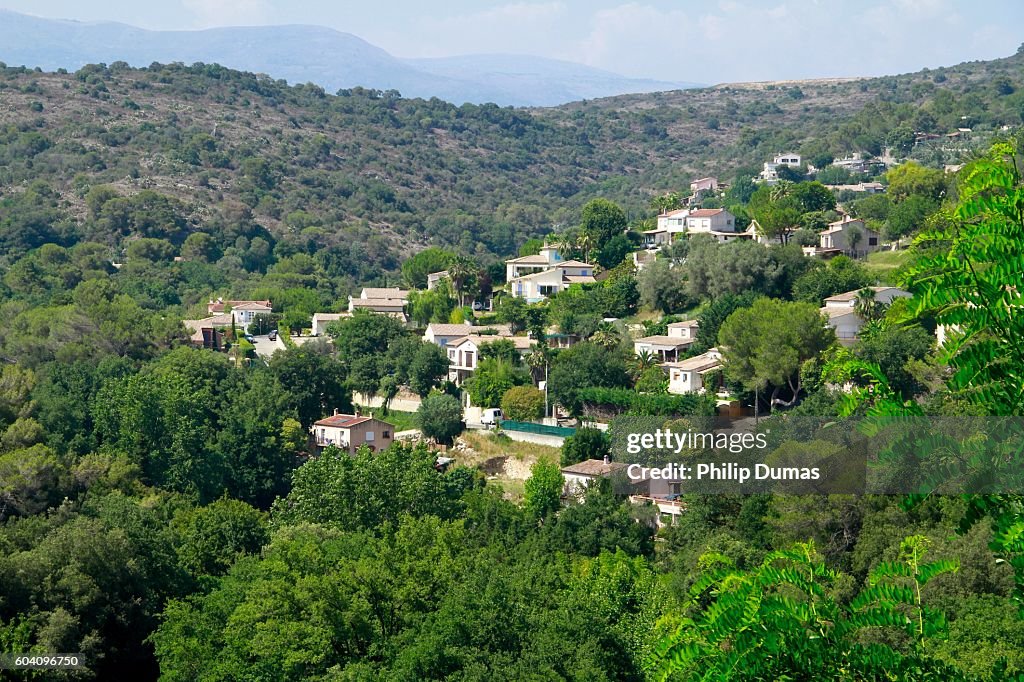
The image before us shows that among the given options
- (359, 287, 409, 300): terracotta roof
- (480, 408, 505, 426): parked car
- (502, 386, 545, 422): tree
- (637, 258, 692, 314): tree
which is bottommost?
(480, 408, 505, 426): parked car

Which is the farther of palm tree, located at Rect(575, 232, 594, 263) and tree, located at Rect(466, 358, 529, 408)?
palm tree, located at Rect(575, 232, 594, 263)

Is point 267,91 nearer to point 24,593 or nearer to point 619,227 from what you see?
point 619,227

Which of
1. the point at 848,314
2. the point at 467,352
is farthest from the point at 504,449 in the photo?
the point at 848,314

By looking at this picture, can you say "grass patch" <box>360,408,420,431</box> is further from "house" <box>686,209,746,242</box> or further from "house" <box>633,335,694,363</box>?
"house" <box>686,209,746,242</box>

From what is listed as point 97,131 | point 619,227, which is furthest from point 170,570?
point 97,131

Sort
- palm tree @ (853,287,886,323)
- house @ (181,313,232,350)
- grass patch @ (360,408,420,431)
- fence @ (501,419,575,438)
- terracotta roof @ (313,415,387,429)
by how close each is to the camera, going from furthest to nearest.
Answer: house @ (181,313,232,350) → grass patch @ (360,408,420,431) → terracotta roof @ (313,415,387,429) → fence @ (501,419,575,438) → palm tree @ (853,287,886,323)

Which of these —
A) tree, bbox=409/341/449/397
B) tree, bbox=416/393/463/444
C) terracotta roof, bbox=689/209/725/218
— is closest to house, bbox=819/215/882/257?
terracotta roof, bbox=689/209/725/218

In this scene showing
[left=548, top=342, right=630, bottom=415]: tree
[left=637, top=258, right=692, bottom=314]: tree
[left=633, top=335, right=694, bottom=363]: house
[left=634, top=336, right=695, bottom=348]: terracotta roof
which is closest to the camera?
[left=548, top=342, right=630, bottom=415]: tree
